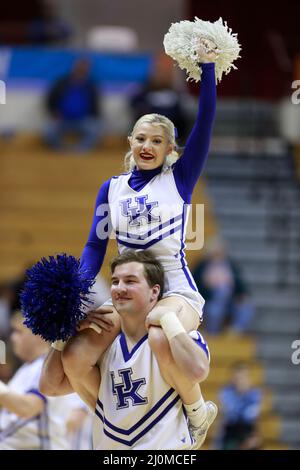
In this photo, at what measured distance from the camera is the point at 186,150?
4551 millimetres

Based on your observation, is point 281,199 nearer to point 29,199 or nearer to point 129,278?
point 29,199

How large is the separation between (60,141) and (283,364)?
346 centimetres

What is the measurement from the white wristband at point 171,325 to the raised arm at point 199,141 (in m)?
0.54

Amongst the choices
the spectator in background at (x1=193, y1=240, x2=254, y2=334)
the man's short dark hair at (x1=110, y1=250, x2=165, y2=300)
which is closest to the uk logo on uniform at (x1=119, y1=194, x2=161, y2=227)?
the man's short dark hair at (x1=110, y1=250, x2=165, y2=300)

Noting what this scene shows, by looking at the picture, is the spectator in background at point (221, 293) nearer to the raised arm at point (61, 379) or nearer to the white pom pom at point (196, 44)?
the raised arm at point (61, 379)

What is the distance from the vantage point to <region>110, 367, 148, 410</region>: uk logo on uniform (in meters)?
4.48

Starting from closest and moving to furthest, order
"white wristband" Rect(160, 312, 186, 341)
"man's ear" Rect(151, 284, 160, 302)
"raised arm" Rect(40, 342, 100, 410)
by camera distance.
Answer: "white wristband" Rect(160, 312, 186, 341) < "man's ear" Rect(151, 284, 160, 302) < "raised arm" Rect(40, 342, 100, 410)

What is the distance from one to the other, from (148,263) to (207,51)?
92cm

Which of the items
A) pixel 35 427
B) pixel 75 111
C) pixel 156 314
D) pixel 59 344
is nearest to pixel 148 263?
pixel 156 314

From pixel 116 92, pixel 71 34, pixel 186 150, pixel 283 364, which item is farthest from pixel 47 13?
pixel 186 150

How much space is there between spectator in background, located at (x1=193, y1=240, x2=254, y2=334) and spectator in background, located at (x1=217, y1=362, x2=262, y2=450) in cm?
70

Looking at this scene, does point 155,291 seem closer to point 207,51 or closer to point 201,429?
point 201,429

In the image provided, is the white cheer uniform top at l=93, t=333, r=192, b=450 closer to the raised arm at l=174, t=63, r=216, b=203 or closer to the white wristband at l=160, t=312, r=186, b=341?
the white wristband at l=160, t=312, r=186, b=341

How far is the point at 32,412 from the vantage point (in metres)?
5.59
